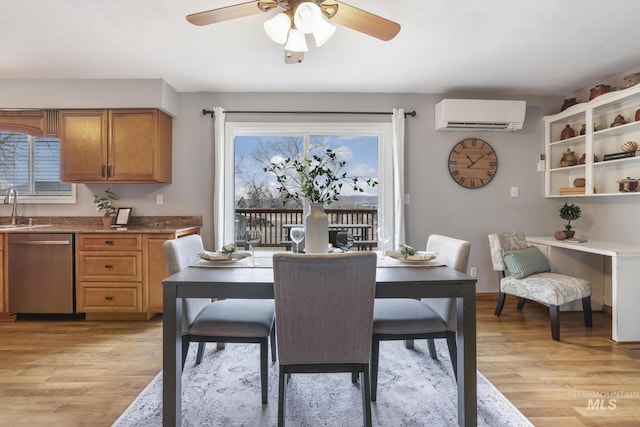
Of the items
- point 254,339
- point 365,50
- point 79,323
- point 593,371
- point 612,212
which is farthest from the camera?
point 612,212

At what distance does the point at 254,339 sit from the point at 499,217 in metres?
3.19

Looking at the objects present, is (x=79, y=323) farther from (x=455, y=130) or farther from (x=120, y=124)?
(x=455, y=130)

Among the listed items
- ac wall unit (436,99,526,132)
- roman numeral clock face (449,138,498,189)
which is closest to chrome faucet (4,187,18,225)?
ac wall unit (436,99,526,132)

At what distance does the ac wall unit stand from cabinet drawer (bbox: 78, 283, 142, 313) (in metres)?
3.46

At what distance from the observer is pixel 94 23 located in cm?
241

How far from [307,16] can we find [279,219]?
2999 mm

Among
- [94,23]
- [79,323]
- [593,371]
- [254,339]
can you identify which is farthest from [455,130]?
[79,323]

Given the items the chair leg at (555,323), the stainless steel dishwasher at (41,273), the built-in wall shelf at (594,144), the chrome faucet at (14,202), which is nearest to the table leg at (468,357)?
the chair leg at (555,323)

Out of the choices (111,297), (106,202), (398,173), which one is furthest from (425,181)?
(106,202)

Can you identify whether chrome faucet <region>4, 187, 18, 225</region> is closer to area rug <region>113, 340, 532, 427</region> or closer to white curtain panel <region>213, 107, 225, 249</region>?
white curtain panel <region>213, 107, 225, 249</region>

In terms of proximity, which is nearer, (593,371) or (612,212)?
(593,371)

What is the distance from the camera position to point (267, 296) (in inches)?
64.8

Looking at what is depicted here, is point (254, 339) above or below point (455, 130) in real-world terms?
below

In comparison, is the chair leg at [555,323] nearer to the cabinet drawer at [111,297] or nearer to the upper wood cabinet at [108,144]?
the cabinet drawer at [111,297]
